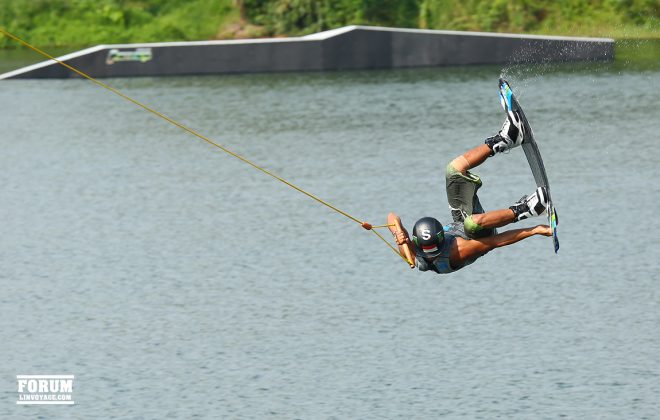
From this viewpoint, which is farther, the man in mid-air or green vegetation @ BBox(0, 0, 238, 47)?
green vegetation @ BBox(0, 0, 238, 47)

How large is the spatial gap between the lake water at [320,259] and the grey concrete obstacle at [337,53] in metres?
0.95

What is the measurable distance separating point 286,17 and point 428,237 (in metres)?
53.4

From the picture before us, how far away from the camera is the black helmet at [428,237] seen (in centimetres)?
2050

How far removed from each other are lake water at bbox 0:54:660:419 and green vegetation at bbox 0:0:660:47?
6.27 metres

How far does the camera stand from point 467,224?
823 inches

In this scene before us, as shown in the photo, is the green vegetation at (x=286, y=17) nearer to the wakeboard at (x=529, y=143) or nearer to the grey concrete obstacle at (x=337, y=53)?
the grey concrete obstacle at (x=337, y=53)

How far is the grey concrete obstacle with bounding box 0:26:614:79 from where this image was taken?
62.4 metres

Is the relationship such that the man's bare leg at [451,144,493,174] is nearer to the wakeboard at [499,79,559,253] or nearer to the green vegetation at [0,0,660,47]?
the wakeboard at [499,79,559,253]

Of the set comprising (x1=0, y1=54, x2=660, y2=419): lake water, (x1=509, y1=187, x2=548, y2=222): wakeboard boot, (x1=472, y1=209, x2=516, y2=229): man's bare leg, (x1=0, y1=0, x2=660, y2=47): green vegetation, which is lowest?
(x1=0, y1=54, x2=660, y2=419): lake water

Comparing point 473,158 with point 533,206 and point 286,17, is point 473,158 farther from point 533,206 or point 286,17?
point 286,17

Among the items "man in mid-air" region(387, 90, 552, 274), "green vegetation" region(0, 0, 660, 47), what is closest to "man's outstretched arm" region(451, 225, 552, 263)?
"man in mid-air" region(387, 90, 552, 274)

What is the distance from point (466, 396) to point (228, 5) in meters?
49.9

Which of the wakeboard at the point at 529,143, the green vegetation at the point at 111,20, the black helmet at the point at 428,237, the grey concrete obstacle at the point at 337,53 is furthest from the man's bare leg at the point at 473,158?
the green vegetation at the point at 111,20

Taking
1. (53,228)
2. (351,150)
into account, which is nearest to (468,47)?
(351,150)
